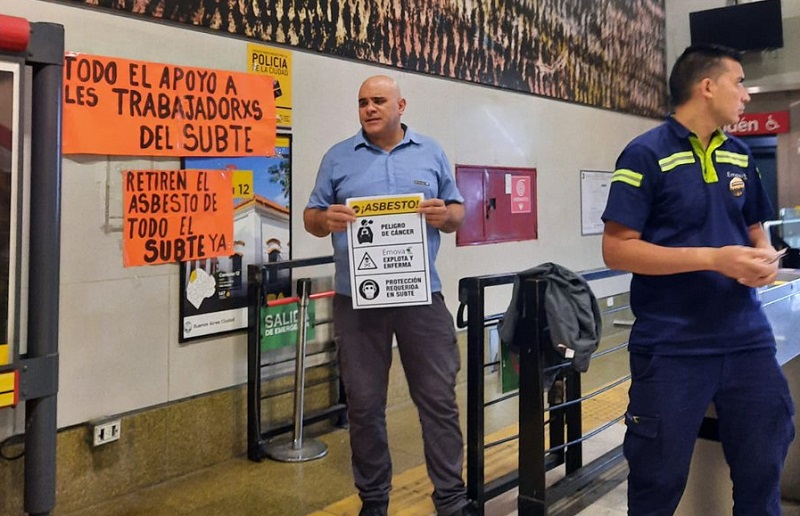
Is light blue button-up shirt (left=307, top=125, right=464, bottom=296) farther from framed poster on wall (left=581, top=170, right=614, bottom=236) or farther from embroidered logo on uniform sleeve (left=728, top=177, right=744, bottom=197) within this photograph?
framed poster on wall (left=581, top=170, right=614, bottom=236)

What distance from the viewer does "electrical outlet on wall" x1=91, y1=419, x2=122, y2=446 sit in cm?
315

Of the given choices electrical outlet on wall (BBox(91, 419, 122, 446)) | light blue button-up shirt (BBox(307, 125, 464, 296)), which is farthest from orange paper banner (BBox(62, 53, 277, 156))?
electrical outlet on wall (BBox(91, 419, 122, 446))

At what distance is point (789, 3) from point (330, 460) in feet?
26.7

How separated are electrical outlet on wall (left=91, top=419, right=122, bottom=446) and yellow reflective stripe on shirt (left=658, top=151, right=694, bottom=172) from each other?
267cm

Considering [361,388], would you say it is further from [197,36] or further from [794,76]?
[794,76]

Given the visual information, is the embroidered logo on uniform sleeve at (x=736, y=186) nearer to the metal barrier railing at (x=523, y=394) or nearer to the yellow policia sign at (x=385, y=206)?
the metal barrier railing at (x=523, y=394)

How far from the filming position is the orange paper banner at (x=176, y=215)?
3.31m

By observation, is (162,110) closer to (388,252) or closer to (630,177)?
(388,252)

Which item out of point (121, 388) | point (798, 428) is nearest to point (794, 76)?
point (798, 428)

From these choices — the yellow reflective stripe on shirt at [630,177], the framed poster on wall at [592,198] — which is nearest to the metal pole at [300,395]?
the yellow reflective stripe on shirt at [630,177]

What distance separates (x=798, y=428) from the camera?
2.92 metres

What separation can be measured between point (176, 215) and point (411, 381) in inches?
62.0

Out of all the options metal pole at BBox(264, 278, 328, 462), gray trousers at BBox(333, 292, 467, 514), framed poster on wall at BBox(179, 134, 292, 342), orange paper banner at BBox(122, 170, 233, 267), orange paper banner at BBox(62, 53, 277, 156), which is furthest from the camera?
metal pole at BBox(264, 278, 328, 462)

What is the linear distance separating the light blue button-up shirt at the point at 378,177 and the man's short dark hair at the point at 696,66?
0.97m
